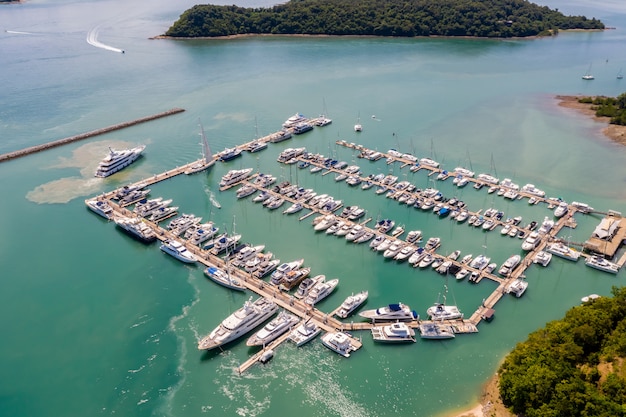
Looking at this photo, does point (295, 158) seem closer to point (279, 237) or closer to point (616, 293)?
point (279, 237)

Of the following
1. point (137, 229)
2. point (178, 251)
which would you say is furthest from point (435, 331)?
point (137, 229)

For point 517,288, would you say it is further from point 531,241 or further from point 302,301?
point 302,301

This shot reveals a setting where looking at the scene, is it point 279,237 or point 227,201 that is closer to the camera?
point 279,237

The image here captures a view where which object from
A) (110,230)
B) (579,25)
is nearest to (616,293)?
(110,230)

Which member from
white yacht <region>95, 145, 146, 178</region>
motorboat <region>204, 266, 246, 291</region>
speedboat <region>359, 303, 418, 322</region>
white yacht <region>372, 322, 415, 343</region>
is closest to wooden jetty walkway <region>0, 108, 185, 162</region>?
white yacht <region>95, 145, 146, 178</region>

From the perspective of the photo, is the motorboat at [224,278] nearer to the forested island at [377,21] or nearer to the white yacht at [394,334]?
the white yacht at [394,334]

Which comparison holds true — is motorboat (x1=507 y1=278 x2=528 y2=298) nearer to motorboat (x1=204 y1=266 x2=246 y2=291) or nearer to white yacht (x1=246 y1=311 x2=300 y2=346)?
white yacht (x1=246 y1=311 x2=300 y2=346)

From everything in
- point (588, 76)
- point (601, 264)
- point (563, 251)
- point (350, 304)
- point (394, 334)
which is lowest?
point (394, 334)
